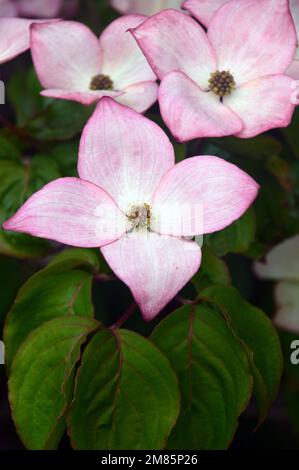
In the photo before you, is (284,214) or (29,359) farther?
(284,214)

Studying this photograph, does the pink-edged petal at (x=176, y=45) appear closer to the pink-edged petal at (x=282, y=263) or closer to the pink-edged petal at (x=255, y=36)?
the pink-edged petal at (x=255, y=36)

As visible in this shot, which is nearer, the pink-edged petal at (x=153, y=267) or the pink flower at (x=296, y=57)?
the pink-edged petal at (x=153, y=267)

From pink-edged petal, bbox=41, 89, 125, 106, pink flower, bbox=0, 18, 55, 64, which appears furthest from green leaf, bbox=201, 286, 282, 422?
pink flower, bbox=0, 18, 55, 64

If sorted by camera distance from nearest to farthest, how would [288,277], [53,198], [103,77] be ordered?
[53,198], [103,77], [288,277]

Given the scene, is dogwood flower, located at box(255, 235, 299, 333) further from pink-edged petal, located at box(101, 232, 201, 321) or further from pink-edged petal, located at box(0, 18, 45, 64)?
pink-edged petal, located at box(0, 18, 45, 64)

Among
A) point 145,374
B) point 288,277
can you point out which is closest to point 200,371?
point 145,374

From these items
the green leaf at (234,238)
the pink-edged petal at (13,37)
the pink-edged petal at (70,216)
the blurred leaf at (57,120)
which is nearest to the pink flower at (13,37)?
the pink-edged petal at (13,37)

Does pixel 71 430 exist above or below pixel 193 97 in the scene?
below

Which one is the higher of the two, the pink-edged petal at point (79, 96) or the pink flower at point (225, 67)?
the pink flower at point (225, 67)
